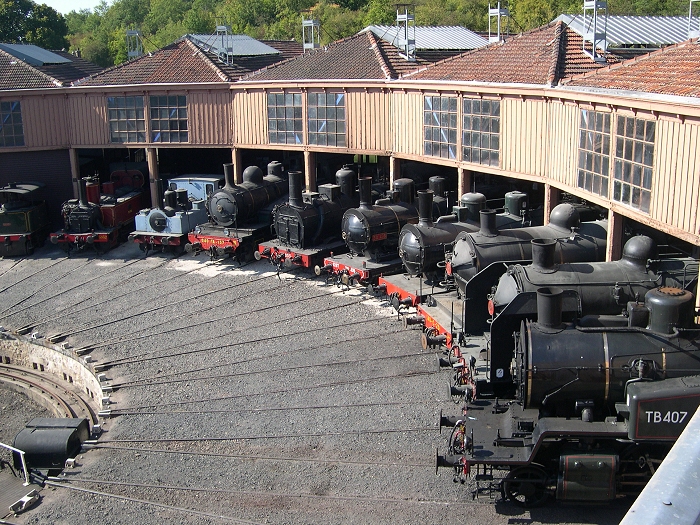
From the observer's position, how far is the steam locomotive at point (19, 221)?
85.3ft

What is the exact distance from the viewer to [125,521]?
10938mm

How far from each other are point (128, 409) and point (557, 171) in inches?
457

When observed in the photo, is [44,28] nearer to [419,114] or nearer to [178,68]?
[178,68]

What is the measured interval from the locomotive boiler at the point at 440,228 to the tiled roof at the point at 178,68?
13245 millimetres

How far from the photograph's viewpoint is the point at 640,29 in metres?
24.0

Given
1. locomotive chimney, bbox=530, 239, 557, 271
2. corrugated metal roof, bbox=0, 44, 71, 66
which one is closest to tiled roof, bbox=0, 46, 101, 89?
corrugated metal roof, bbox=0, 44, 71, 66

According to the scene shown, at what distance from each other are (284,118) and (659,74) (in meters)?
15.0

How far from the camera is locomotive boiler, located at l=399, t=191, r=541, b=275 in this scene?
1784 centimetres

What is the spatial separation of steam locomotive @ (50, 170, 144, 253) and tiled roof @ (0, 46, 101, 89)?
184 inches

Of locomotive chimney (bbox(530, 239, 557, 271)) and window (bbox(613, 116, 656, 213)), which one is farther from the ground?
window (bbox(613, 116, 656, 213))

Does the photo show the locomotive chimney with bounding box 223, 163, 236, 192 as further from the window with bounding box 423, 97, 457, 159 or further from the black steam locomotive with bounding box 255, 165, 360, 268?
the window with bounding box 423, 97, 457, 159

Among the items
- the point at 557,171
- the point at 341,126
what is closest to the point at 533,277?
the point at 557,171

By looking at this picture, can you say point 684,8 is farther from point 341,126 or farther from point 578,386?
point 578,386

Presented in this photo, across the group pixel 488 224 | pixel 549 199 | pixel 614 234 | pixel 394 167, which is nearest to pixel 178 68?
pixel 394 167
